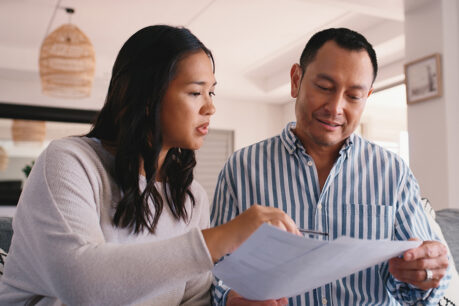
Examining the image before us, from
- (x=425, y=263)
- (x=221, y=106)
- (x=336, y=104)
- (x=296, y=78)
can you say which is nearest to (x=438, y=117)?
(x=296, y=78)

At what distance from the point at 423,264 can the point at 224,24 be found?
4.17 m

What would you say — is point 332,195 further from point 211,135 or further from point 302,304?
point 211,135

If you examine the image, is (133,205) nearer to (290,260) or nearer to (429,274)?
(290,260)

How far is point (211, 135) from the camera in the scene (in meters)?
7.50

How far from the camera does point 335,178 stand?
133 cm

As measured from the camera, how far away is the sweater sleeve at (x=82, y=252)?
0.82 meters

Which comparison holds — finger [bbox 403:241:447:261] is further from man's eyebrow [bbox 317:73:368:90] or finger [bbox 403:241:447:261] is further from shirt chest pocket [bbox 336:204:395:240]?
man's eyebrow [bbox 317:73:368:90]

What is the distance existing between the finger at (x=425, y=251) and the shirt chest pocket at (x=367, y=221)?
0.23 meters

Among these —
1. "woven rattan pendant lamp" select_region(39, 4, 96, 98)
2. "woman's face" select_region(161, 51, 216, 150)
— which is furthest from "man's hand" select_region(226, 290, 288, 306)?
"woven rattan pendant lamp" select_region(39, 4, 96, 98)

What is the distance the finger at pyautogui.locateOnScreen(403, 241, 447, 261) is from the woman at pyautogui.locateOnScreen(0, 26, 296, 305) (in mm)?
312

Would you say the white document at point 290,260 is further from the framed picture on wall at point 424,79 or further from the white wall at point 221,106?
the white wall at point 221,106

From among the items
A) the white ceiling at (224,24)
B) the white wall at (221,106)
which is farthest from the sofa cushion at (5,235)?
the white wall at (221,106)

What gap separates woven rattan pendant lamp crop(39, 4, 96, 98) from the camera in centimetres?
394

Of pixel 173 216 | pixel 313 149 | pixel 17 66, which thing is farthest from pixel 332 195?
pixel 17 66
